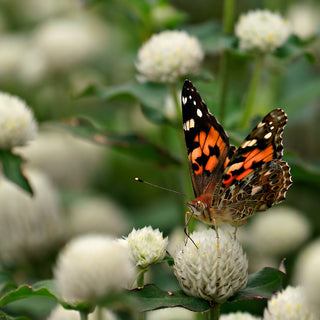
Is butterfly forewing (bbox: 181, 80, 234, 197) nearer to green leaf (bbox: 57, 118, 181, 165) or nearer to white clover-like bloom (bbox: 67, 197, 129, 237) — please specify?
green leaf (bbox: 57, 118, 181, 165)

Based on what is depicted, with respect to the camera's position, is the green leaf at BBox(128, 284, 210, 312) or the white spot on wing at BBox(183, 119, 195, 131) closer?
the green leaf at BBox(128, 284, 210, 312)

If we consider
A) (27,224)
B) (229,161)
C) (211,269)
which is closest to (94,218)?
(27,224)

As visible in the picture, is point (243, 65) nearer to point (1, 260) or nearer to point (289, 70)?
point (289, 70)

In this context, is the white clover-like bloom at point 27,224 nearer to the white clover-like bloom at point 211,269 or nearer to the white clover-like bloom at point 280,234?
the white clover-like bloom at point 280,234

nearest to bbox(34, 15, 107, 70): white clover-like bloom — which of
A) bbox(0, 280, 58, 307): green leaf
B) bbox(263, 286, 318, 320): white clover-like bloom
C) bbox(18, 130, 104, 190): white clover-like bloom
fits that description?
bbox(18, 130, 104, 190): white clover-like bloom

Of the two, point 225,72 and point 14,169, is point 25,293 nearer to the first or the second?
A: point 14,169

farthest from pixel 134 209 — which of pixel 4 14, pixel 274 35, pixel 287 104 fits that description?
pixel 4 14
